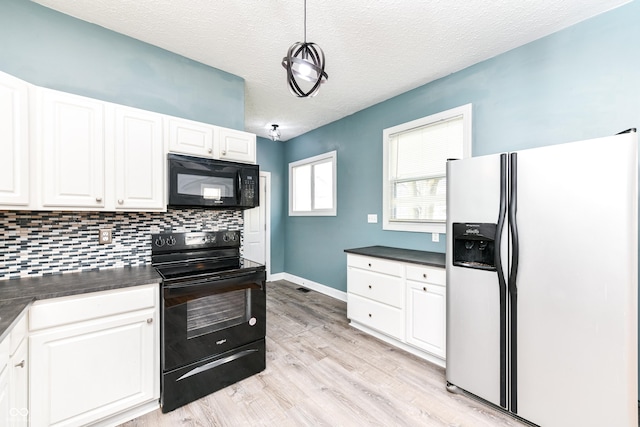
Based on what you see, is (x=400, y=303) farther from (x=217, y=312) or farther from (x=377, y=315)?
(x=217, y=312)

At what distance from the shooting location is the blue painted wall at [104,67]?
1.85 metres

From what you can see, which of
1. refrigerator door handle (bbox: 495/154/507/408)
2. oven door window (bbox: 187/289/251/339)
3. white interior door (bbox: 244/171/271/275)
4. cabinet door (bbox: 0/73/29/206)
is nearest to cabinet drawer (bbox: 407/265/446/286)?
refrigerator door handle (bbox: 495/154/507/408)

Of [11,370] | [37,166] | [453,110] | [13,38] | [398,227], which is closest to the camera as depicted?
[11,370]

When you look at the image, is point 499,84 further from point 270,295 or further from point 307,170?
point 270,295

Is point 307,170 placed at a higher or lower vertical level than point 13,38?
lower

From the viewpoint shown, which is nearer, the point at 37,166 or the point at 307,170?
the point at 37,166

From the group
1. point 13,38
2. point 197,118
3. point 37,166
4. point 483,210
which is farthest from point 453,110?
point 13,38

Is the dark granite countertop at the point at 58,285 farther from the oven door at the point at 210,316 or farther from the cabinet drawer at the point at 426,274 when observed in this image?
the cabinet drawer at the point at 426,274

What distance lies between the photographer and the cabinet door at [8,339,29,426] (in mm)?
1225

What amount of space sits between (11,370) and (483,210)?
106 inches

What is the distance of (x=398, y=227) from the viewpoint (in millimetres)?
3299

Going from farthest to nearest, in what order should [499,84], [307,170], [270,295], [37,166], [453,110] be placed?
[307,170] → [270,295] → [453,110] → [499,84] → [37,166]

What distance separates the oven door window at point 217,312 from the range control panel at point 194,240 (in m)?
0.69

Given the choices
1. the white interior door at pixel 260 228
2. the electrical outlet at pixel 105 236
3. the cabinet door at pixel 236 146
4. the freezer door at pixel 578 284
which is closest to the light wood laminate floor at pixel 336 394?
the freezer door at pixel 578 284
